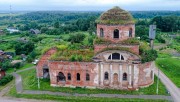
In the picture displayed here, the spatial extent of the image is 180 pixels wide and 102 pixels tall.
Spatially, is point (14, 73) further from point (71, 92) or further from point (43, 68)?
point (71, 92)

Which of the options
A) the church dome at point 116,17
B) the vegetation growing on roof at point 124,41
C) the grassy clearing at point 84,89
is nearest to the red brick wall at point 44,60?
the grassy clearing at point 84,89

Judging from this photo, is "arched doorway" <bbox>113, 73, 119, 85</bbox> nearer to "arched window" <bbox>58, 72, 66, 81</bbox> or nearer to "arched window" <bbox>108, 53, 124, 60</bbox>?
"arched window" <bbox>108, 53, 124, 60</bbox>

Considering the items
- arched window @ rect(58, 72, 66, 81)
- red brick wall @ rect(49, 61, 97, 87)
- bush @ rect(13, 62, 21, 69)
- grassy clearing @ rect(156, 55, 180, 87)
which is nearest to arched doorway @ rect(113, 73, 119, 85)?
red brick wall @ rect(49, 61, 97, 87)

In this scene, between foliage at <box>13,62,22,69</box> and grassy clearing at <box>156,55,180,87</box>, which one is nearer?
grassy clearing at <box>156,55,180,87</box>

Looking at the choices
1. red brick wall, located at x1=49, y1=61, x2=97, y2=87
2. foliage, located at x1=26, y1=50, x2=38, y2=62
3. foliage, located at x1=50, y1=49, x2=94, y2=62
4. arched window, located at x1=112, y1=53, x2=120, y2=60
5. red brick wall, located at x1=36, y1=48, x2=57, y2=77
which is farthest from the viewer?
foliage, located at x1=26, y1=50, x2=38, y2=62

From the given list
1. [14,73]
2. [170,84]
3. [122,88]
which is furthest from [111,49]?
[14,73]

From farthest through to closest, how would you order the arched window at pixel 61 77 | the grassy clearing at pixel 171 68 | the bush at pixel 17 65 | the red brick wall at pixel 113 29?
the bush at pixel 17 65, the grassy clearing at pixel 171 68, the arched window at pixel 61 77, the red brick wall at pixel 113 29

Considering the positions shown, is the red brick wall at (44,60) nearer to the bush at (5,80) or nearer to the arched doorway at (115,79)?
the bush at (5,80)
